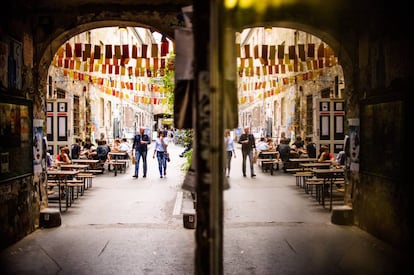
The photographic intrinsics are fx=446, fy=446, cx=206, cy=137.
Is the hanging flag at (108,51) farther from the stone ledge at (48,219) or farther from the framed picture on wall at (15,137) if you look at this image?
A: the stone ledge at (48,219)

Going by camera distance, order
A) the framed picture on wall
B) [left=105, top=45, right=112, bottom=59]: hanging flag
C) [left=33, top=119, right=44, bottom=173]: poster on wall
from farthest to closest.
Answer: [left=105, top=45, right=112, bottom=59]: hanging flag, [left=33, top=119, right=44, bottom=173]: poster on wall, the framed picture on wall

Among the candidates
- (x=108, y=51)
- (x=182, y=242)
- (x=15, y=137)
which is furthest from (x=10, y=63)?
(x=182, y=242)

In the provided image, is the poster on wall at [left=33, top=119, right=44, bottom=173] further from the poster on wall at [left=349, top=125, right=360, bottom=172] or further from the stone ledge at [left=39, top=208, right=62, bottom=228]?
the poster on wall at [left=349, top=125, right=360, bottom=172]

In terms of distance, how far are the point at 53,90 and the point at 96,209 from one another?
7.41 meters

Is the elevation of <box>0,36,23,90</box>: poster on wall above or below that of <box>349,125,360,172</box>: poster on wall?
above

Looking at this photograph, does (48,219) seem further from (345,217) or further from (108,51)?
(345,217)

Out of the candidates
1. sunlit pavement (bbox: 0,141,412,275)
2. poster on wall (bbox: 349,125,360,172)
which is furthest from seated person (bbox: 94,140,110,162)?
poster on wall (bbox: 349,125,360,172)

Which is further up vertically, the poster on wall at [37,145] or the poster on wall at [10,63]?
the poster on wall at [10,63]

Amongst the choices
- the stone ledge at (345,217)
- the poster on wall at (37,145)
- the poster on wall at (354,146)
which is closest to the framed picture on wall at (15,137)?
the poster on wall at (37,145)

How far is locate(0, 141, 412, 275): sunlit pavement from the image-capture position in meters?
5.82

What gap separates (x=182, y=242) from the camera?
7.09m

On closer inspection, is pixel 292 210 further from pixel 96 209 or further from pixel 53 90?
pixel 53 90

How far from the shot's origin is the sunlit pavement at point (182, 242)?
19.1ft

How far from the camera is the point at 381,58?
7.23 m
